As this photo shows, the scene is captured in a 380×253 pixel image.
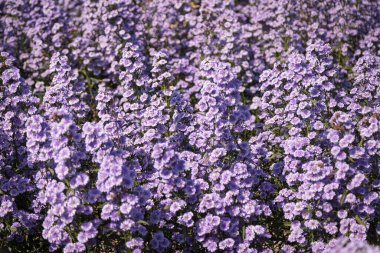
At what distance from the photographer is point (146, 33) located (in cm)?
908

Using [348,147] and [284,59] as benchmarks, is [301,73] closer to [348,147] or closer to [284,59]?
[348,147]

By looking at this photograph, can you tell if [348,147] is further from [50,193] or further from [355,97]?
[50,193]

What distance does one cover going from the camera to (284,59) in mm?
8273

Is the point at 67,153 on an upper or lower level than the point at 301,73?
lower

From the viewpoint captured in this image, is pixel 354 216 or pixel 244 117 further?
pixel 244 117

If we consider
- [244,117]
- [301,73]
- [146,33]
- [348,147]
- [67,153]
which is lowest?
[348,147]

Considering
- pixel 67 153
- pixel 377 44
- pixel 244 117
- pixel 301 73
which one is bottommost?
pixel 67 153

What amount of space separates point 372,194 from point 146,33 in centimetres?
557

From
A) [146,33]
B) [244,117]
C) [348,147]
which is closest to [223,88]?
[244,117]

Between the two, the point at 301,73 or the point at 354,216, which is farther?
the point at 301,73

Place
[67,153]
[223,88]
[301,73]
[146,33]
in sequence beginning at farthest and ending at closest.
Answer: [146,33] < [301,73] < [223,88] < [67,153]

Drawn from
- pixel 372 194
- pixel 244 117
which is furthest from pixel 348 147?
pixel 244 117

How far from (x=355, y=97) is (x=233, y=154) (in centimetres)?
199

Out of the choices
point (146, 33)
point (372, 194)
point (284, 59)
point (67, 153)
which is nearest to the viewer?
point (67, 153)
